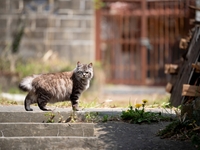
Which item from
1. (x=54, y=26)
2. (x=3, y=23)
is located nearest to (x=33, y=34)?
(x=54, y=26)

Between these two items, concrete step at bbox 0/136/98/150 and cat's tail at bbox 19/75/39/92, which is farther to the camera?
cat's tail at bbox 19/75/39/92

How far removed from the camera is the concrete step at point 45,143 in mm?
6020

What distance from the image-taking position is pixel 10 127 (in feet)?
20.7

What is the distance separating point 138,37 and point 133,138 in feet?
30.7

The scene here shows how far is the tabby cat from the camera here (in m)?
7.13

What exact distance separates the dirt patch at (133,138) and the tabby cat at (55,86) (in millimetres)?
889

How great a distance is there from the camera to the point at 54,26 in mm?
14727

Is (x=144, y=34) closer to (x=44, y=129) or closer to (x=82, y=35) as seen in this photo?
(x=82, y=35)

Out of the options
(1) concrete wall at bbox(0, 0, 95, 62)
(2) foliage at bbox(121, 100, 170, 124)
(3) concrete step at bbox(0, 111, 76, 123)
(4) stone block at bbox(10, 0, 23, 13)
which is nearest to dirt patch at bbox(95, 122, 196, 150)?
(2) foliage at bbox(121, 100, 170, 124)

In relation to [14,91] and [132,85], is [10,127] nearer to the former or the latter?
[14,91]

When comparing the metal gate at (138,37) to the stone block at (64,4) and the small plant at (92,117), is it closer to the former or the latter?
the stone block at (64,4)

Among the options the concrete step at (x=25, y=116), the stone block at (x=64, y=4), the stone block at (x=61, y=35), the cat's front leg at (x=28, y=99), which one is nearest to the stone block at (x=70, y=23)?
the stone block at (x=61, y=35)

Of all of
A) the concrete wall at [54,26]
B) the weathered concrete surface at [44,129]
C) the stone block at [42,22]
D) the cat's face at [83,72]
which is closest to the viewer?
the weathered concrete surface at [44,129]

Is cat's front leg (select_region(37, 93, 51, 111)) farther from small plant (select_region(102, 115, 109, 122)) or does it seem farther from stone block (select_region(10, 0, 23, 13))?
stone block (select_region(10, 0, 23, 13))
